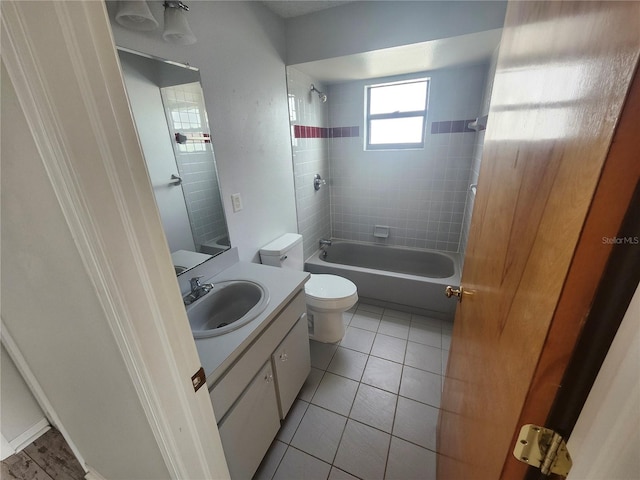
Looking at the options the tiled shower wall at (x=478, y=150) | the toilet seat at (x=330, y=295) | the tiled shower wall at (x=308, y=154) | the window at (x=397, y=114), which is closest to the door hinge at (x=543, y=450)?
the toilet seat at (x=330, y=295)

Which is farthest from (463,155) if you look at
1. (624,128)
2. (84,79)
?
(84,79)

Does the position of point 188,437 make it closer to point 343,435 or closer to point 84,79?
point 84,79

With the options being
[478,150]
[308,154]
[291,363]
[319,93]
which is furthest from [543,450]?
[319,93]

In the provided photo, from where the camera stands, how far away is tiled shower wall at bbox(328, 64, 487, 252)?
7.89 feet

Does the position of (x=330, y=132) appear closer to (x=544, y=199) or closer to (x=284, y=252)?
(x=284, y=252)

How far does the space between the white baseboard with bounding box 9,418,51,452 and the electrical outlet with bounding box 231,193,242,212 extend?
4.25 feet

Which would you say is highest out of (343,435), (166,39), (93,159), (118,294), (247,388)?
(166,39)

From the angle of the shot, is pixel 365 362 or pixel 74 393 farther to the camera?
pixel 365 362

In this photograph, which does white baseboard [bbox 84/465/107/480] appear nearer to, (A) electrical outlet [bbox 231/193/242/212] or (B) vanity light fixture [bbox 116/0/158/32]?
(A) electrical outlet [bbox 231/193/242/212]

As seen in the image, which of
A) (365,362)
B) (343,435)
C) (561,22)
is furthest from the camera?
(365,362)

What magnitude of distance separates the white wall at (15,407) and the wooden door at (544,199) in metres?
1.55

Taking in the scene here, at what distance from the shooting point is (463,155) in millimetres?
2496

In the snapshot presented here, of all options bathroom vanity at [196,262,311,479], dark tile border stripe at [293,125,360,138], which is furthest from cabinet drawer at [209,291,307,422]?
dark tile border stripe at [293,125,360,138]

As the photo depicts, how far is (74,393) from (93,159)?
2.83ft
